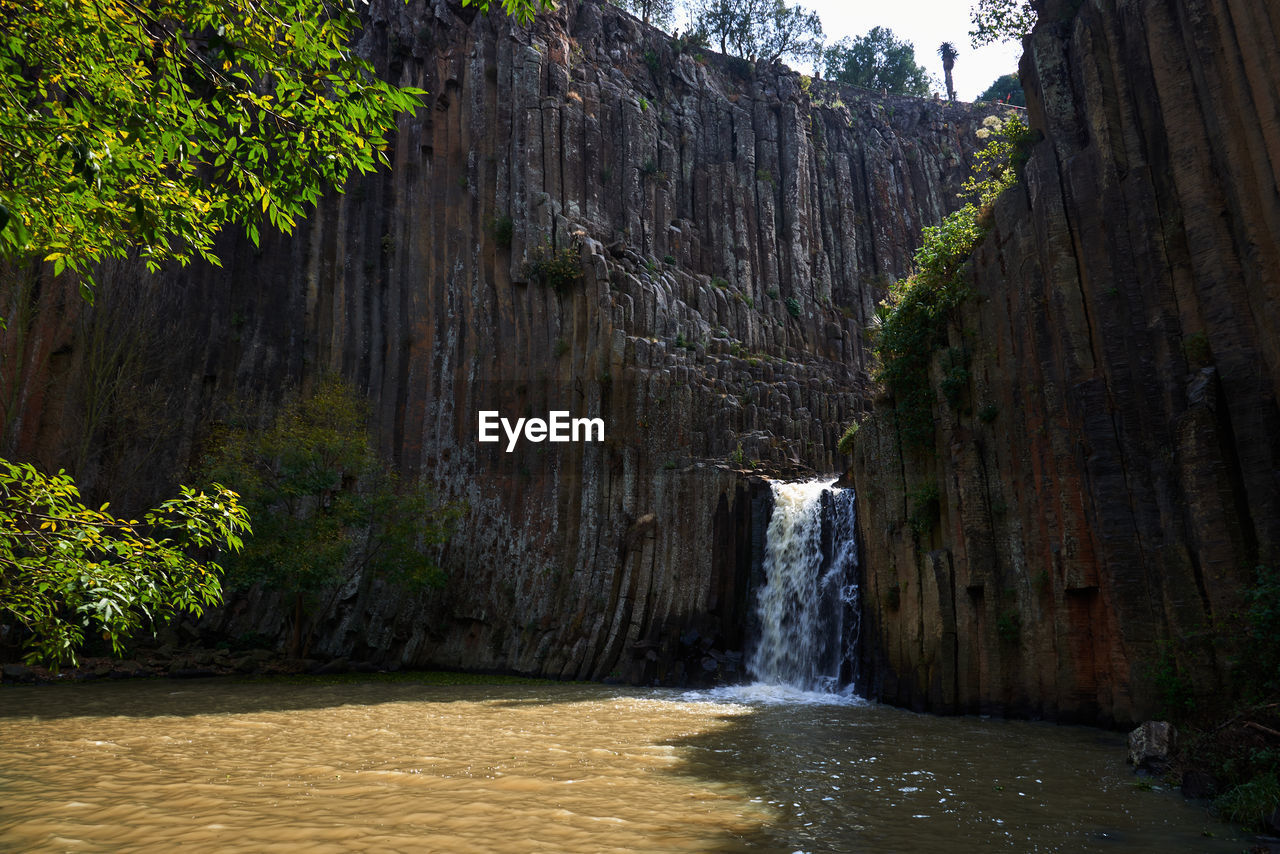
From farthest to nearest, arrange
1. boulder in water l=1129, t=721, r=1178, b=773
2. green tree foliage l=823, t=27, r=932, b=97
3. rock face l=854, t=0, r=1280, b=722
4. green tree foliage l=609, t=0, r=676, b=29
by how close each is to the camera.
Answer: green tree foliage l=823, t=27, r=932, b=97, green tree foliage l=609, t=0, r=676, b=29, rock face l=854, t=0, r=1280, b=722, boulder in water l=1129, t=721, r=1178, b=773

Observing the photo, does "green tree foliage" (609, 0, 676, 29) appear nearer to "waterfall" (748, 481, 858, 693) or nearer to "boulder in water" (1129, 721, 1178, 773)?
"waterfall" (748, 481, 858, 693)

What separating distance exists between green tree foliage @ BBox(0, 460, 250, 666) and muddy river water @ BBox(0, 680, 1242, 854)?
7.91 feet

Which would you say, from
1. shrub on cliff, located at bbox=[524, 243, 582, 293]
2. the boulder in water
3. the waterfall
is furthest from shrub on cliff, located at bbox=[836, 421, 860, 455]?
shrub on cliff, located at bbox=[524, 243, 582, 293]

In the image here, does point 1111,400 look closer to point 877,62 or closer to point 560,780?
point 560,780

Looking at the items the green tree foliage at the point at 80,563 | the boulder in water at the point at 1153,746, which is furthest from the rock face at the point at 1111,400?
the green tree foliage at the point at 80,563

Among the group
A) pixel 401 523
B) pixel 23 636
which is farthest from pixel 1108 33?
pixel 23 636

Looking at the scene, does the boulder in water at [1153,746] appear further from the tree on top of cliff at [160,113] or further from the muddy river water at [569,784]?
the tree on top of cliff at [160,113]

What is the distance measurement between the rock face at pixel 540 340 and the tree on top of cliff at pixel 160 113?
21.4 metres

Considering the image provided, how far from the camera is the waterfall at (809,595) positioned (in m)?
23.2

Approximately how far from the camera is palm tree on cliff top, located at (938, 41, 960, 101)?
7056cm

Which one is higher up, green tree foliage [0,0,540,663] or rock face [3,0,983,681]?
rock face [3,0,983,681]

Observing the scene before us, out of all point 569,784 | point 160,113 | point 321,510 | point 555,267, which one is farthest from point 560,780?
point 555,267

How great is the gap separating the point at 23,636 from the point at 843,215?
46536 millimetres

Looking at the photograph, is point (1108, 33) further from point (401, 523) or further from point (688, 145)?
point (688, 145)
